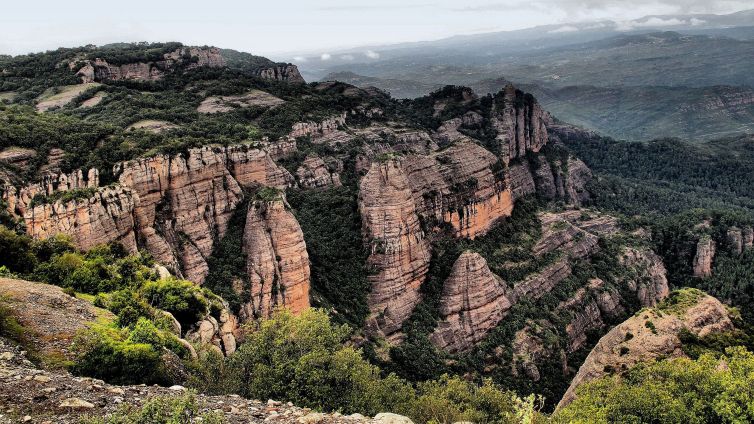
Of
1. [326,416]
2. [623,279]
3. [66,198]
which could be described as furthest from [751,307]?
[66,198]

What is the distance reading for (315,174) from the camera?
73.2 m

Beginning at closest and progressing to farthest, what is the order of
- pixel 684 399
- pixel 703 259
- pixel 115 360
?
pixel 115 360 < pixel 684 399 < pixel 703 259

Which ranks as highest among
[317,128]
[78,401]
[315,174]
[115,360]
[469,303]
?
[317,128]

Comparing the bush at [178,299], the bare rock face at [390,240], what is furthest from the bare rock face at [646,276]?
the bush at [178,299]

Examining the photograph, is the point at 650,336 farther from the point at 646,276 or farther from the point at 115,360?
the point at 646,276

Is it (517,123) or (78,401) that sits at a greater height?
(517,123)

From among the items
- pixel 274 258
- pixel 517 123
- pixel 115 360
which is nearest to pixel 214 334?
pixel 115 360

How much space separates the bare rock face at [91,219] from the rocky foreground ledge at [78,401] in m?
18.2

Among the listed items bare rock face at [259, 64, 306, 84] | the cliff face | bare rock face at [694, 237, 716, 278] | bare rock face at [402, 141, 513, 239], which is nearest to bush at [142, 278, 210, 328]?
the cliff face

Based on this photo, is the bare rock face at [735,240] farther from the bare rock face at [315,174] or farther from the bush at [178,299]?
the bush at [178,299]

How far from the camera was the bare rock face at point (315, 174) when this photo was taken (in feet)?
233

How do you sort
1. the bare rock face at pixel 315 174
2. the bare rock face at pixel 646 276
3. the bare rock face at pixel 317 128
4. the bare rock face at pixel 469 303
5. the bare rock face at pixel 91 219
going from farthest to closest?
1. the bare rock face at pixel 317 128
2. the bare rock face at pixel 315 174
3. the bare rock face at pixel 646 276
4. the bare rock face at pixel 469 303
5. the bare rock face at pixel 91 219

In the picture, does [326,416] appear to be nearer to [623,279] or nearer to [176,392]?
[176,392]

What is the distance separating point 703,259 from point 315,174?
64792 millimetres
